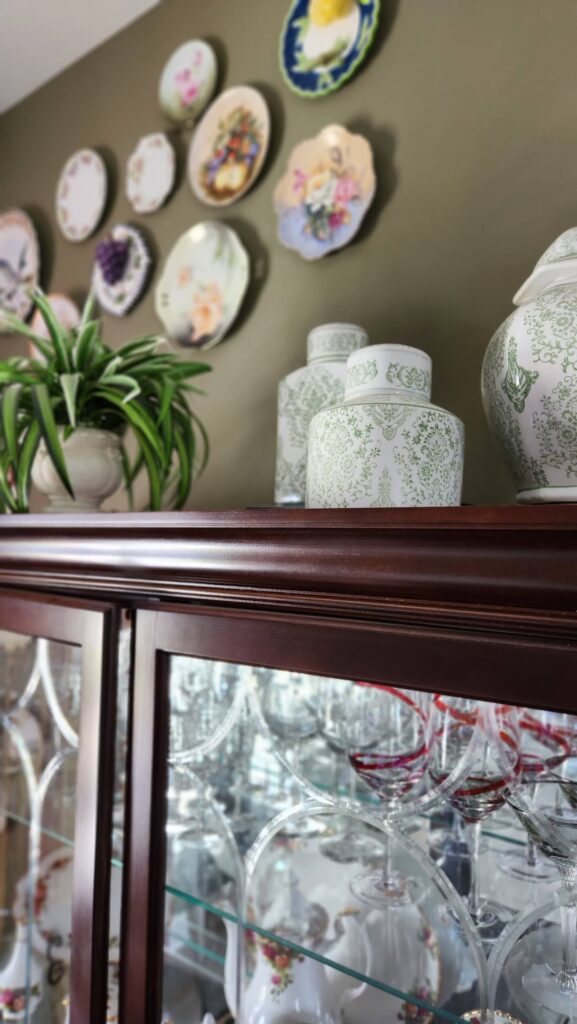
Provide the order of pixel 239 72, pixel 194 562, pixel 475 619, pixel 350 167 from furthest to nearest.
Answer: pixel 239 72 → pixel 350 167 → pixel 194 562 → pixel 475 619

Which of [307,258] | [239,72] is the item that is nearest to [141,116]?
[239,72]

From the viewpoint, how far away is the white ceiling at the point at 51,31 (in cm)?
136

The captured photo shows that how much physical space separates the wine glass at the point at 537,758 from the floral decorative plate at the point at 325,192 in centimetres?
72

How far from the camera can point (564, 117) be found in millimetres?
812

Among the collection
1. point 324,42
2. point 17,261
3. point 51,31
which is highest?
point 51,31

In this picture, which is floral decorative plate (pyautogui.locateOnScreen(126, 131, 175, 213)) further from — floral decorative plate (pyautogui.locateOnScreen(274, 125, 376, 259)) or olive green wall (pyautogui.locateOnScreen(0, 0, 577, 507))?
floral decorative plate (pyautogui.locateOnScreen(274, 125, 376, 259))

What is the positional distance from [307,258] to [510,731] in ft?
2.47

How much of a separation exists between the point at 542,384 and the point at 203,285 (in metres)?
0.78

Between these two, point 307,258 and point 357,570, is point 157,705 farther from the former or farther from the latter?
point 307,258

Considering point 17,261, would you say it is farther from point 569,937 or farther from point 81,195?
point 569,937

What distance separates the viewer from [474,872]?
22.0 inches

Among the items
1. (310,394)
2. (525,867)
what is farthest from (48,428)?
(525,867)

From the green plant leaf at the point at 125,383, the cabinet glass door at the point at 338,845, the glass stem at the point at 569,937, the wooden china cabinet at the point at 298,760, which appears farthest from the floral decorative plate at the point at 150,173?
the glass stem at the point at 569,937

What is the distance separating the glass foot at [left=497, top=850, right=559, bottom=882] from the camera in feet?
1.66
